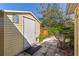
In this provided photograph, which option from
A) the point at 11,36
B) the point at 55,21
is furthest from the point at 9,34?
the point at 55,21

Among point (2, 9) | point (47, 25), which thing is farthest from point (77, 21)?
point (2, 9)

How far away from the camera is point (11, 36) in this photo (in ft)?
13.7

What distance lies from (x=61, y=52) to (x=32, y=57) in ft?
1.87

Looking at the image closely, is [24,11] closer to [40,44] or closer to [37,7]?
[37,7]

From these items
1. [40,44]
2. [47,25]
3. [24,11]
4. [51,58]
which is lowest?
[51,58]

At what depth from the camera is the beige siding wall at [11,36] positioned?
13.7 ft

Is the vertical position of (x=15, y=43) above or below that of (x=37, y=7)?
below

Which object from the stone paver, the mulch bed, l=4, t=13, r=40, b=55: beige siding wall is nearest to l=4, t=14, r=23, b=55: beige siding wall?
l=4, t=13, r=40, b=55: beige siding wall

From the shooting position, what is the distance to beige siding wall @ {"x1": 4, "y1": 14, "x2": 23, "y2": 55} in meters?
4.16

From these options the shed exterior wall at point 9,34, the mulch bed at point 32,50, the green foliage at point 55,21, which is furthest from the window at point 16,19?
the mulch bed at point 32,50

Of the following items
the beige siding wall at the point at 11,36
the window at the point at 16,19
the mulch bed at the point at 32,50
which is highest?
the window at the point at 16,19

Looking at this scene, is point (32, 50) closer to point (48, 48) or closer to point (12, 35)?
point (48, 48)

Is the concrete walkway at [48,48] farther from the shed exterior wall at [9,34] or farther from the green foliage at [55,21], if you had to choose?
the shed exterior wall at [9,34]

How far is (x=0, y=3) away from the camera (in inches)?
165
